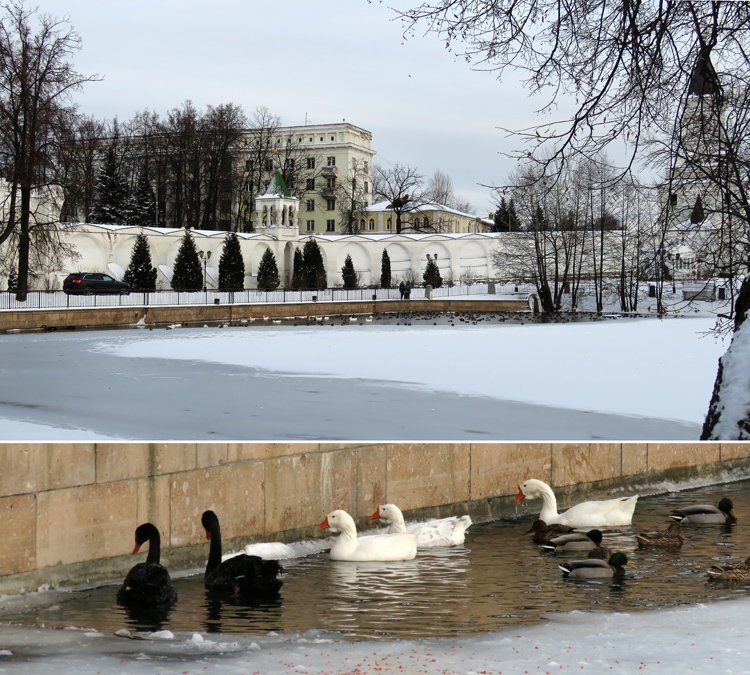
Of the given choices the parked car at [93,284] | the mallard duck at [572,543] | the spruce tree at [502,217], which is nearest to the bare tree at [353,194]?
the spruce tree at [502,217]

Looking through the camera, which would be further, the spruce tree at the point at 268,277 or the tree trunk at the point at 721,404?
the spruce tree at the point at 268,277

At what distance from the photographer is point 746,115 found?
225 inches

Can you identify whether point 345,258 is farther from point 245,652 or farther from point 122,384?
point 245,652

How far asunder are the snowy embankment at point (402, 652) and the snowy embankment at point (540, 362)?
1.12 meters

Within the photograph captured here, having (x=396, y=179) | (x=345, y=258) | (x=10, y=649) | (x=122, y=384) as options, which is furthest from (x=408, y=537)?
(x=345, y=258)

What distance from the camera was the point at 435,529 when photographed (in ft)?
29.4

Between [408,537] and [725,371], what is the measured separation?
11.5ft

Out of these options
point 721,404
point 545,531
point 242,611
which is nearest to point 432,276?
point 545,531

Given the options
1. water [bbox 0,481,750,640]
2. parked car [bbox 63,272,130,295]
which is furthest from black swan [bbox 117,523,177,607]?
parked car [bbox 63,272,130,295]

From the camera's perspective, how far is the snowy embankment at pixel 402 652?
5008mm

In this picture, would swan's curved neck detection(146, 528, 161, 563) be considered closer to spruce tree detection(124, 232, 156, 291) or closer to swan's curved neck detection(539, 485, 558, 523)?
swan's curved neck detection(539, 485, 558, 523)

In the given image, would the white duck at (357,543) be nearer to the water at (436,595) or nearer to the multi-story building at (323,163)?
the water at (436,595)


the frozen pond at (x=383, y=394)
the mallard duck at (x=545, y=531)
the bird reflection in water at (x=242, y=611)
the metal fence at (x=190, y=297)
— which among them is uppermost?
the metal fence at (x=190, y=297)

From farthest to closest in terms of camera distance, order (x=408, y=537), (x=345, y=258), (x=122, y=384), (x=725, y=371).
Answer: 1. (x=345, y=258)
2. (x=408, y=537)
3. (x=122, y=384)
4. (x=725, y=371)
